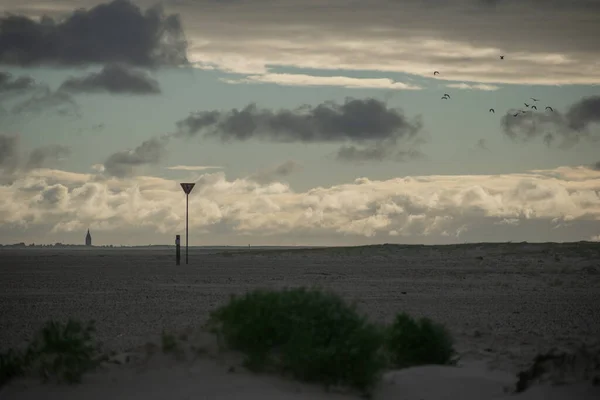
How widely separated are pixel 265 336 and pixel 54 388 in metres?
2.58

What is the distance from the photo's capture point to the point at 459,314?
847 inches

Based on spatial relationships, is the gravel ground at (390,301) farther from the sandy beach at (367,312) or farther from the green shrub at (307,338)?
the green shrub at (307,338)

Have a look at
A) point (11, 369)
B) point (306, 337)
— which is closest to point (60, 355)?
point (11, 369)

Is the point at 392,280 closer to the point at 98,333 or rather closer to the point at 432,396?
the point at 98,333

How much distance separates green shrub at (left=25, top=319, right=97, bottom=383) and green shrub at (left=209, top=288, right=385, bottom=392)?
5.87 feet

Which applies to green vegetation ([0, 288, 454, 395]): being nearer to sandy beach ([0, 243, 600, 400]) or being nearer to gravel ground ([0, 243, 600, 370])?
sandy beach ([0, 243, 600, 400])

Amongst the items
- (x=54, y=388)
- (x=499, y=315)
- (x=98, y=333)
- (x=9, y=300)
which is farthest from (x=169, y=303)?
(x=54, y=388)

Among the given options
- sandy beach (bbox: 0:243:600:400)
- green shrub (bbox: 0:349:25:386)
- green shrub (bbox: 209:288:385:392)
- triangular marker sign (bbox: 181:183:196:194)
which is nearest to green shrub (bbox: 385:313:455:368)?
sandy beach (bbox: 0:243:600:400)

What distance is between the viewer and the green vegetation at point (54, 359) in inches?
418

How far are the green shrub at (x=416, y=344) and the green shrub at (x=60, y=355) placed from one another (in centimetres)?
468

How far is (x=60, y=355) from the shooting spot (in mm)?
10688

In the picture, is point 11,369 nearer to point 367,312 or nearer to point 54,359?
point 54,359

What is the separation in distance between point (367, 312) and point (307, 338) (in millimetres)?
10674

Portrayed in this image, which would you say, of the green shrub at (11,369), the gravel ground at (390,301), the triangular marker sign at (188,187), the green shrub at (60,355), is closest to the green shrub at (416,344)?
the gravel ground at (390,301)
